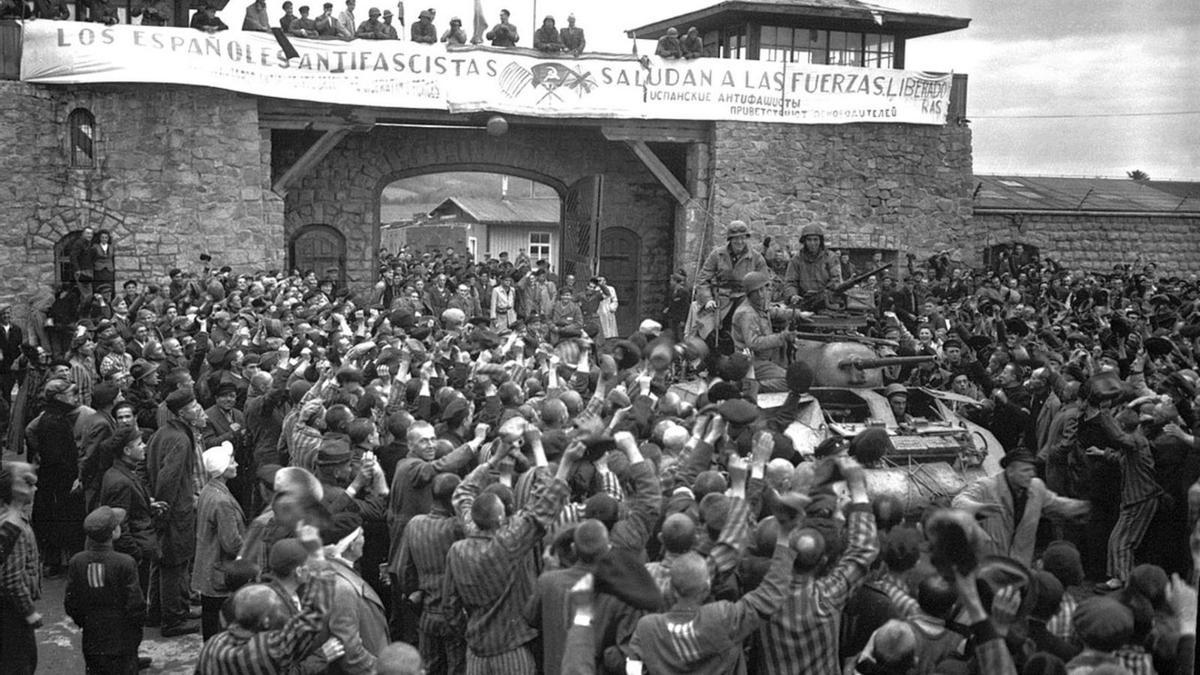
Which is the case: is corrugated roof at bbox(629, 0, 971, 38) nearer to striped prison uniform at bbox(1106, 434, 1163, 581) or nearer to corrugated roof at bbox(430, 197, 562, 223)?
striped prison uniform at bbox(1106, 434, 1163, 581)

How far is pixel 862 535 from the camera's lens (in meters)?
5.61

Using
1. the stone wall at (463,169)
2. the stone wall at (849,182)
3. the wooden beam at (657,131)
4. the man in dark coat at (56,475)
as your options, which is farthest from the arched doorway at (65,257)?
the stone wall at (849,182)

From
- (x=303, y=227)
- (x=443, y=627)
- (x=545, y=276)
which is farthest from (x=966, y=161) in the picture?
(x=443, y=627)

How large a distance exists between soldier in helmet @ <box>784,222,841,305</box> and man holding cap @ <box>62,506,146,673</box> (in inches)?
286

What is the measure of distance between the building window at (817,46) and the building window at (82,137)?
1236 cm

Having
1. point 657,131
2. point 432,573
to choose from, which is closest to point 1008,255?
point 657,131

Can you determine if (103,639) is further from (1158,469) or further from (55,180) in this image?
(55,180)

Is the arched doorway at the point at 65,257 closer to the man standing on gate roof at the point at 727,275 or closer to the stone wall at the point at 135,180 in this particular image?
the stone wall at the point at 135,180

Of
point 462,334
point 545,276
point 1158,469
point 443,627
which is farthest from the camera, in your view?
point 545,276

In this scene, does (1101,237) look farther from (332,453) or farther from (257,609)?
(257,609)

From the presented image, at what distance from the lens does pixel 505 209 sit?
4622 cm

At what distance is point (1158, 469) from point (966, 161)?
53.0 feet

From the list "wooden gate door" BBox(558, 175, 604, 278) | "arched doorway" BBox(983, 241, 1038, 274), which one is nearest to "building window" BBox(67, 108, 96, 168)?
"wooden gate door" BBox(558, 175, 604, 278)

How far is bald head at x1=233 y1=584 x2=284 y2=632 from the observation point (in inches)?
215
